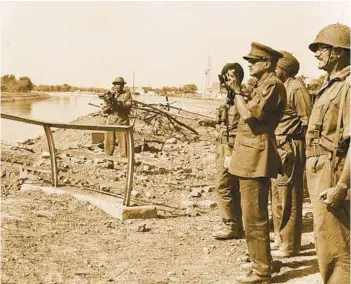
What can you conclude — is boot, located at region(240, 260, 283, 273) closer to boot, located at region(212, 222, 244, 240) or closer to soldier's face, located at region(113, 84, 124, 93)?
boot, located at region(212, 222, 244, 240)

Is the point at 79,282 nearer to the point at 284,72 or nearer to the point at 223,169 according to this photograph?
the point at 223,169

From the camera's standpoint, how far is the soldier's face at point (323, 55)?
3.40 metres

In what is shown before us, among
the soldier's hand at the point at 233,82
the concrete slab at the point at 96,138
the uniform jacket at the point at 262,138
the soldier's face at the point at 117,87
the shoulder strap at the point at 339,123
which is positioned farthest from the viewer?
the concrete slab at the point at 96,138

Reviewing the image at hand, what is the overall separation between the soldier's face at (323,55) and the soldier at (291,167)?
1.63m

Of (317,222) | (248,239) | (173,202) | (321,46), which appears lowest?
(173,202)

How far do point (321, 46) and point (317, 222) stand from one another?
1131 mm

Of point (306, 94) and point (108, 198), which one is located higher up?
point (306, 94)

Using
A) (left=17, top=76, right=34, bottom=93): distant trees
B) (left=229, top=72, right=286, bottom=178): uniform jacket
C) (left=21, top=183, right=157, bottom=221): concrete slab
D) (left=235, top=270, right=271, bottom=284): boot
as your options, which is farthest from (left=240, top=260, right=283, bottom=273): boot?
(left=17, top=76, right=34, bottom=93): distant trees

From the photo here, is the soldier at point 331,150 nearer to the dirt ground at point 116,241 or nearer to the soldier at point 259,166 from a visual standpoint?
the soldier at point 259,166

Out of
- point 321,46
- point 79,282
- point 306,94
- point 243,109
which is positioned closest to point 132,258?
point 79,282

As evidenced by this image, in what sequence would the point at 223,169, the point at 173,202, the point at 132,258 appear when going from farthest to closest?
1. the point at 173,202
2. the point at 223,169
3. the point at 132,258

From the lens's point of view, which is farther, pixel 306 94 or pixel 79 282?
pixel 306 94

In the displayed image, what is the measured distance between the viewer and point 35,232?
5383 millimetres

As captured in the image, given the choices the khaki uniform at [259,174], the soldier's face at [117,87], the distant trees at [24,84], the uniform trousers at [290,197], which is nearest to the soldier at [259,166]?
the khaki uniform at [259,174]
